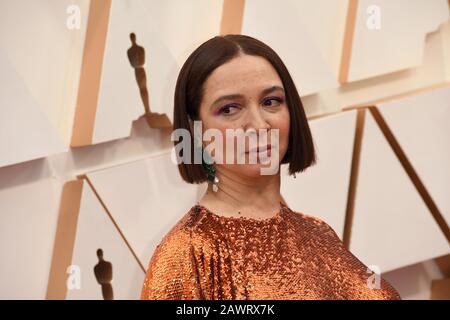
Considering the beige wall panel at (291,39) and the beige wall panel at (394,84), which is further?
the beige wall panel at (394,84)

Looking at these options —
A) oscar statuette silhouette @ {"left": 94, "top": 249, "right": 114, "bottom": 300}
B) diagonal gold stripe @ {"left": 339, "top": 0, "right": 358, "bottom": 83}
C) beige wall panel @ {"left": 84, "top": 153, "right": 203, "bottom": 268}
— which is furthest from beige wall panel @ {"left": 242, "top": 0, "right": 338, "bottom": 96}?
oscar statuette silhouette @ {"left": 94, "top": 249, "right": 114, "bottom": 300}

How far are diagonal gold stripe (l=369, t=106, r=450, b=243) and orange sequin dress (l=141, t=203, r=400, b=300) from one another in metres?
0.87

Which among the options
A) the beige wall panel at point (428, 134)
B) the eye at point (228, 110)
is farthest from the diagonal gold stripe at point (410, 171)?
the eye at point (228, 110)

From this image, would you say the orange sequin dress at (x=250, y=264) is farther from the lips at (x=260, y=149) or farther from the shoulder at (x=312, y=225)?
the lips at (x=260, y=149)

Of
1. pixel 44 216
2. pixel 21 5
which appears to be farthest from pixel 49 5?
pixel 44 216

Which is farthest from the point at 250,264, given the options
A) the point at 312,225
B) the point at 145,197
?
the point at 145,197

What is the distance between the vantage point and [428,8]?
2303mm

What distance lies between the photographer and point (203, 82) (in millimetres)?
1274

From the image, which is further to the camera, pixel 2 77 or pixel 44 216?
pixel 44 216

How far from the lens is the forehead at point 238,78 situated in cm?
126

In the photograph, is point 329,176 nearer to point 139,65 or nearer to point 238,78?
point 139,65
